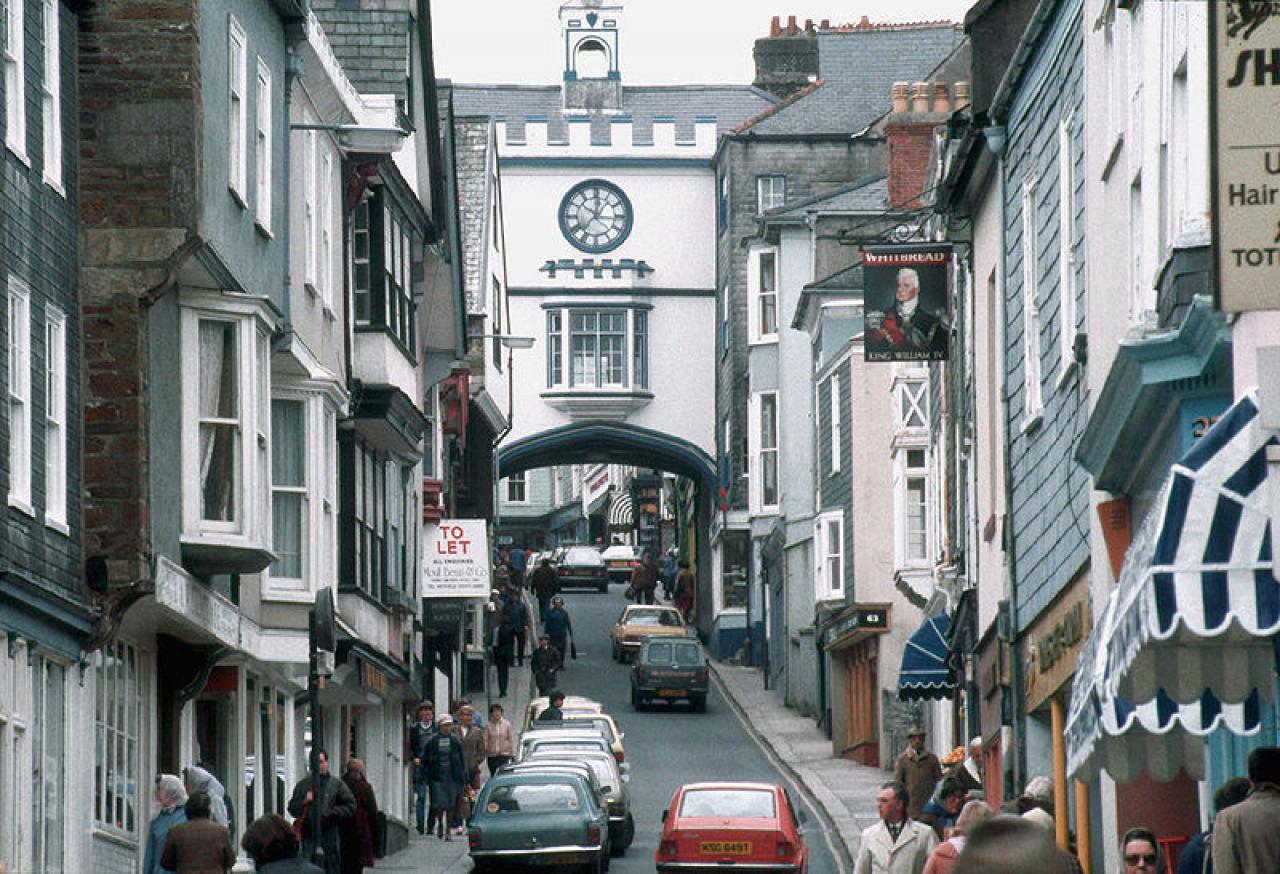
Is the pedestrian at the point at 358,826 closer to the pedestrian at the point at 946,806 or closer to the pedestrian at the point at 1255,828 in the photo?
the pedestrian at the point at 946,806

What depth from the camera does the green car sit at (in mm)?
28375

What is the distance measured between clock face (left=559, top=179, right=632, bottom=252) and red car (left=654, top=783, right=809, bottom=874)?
1639 inches

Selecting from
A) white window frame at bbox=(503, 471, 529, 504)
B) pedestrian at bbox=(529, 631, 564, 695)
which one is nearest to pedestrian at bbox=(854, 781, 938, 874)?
pedestrian at bbox=(529, 631, 564, 695)

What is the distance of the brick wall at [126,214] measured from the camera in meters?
21.2

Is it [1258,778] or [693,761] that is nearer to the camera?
[1258,778]

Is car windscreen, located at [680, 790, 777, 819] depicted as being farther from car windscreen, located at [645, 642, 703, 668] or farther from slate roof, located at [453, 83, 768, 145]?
slate roof, located at [453, 83, 768, 145]

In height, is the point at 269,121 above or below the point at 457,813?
above

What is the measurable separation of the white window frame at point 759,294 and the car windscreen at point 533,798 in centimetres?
3070

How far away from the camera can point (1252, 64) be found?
9984 millimetres

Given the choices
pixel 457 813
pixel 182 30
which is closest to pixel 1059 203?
pixel 182 30

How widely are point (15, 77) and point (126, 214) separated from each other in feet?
9.68

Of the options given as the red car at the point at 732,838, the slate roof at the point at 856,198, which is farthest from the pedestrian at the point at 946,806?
the slate roof at the point at 856,198

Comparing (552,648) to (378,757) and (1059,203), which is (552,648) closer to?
(378,757)

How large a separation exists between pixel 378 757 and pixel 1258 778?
25.1 m
